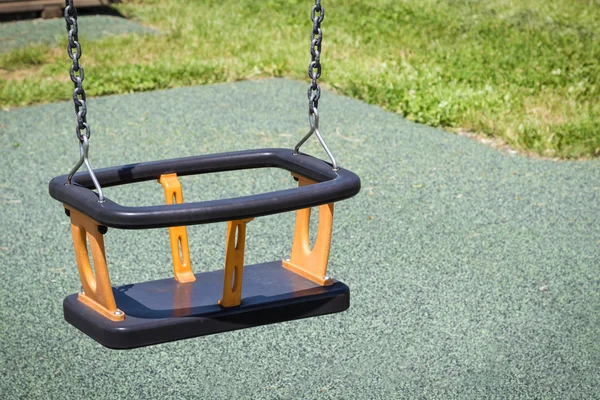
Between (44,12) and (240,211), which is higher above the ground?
(240,211)

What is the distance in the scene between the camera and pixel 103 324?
2.45m

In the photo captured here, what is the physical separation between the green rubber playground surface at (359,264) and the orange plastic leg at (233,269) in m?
0.88

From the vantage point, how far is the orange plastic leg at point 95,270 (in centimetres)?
246

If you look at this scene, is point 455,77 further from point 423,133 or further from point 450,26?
point 450,26

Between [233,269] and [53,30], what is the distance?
8.44 m

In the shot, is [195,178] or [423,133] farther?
[423,133]

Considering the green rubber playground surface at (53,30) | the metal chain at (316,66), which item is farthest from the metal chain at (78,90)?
the green rubber playground surface at (53,30)

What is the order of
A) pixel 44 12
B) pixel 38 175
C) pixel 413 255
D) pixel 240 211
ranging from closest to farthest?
pixel 240 211 < pixel 413 255 < pixel 38 175 < pixel 44 12

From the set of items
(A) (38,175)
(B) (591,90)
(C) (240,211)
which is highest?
(C) (240,211)

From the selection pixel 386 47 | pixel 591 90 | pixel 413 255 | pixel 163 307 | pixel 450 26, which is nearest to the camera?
pixel 163 307

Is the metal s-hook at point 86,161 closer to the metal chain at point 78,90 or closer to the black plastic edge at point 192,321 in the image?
the metal chain at point 78,90

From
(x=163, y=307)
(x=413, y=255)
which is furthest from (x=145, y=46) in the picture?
(x=163, y=307)

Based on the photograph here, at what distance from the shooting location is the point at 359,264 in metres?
4.55

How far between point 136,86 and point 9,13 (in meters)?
4.05
